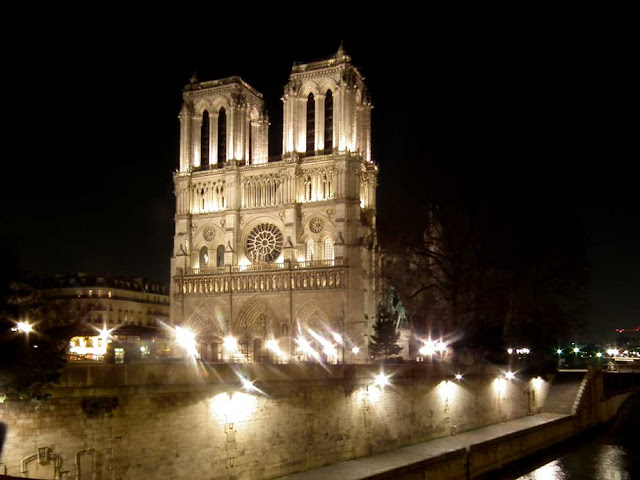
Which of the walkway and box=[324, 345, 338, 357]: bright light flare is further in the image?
box=[324, 345, 338, 357]: bright light flare

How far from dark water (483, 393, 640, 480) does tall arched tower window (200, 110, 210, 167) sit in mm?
33642

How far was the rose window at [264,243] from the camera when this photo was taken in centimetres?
5531

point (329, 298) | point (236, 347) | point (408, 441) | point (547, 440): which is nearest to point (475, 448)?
point (408, 441)

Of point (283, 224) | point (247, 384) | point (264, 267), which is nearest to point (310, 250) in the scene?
A: point (283, 224)

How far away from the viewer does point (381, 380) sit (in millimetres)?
27250

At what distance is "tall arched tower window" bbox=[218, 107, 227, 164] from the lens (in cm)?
5875

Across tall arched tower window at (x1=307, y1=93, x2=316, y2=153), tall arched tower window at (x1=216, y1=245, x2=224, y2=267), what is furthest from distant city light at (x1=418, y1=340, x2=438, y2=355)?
tall arched tower window at (x1=216, y1=245, x2=224, y2=267)

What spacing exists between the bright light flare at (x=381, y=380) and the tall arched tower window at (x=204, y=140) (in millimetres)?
34731

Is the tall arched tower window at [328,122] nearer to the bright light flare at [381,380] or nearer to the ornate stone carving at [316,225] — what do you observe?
the ornate stone carving at [316,225]

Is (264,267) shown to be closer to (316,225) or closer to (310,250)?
(310,250)

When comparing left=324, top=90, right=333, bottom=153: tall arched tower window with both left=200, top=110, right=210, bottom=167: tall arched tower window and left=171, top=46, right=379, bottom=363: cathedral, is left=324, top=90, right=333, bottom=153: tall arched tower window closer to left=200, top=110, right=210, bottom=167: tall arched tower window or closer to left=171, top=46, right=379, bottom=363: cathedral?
left=171, top=46, right=379, bottom=363: cathedral

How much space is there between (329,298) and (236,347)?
7.44 m

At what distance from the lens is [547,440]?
34.3 metres

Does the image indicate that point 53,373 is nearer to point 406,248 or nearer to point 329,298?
point 406,248
